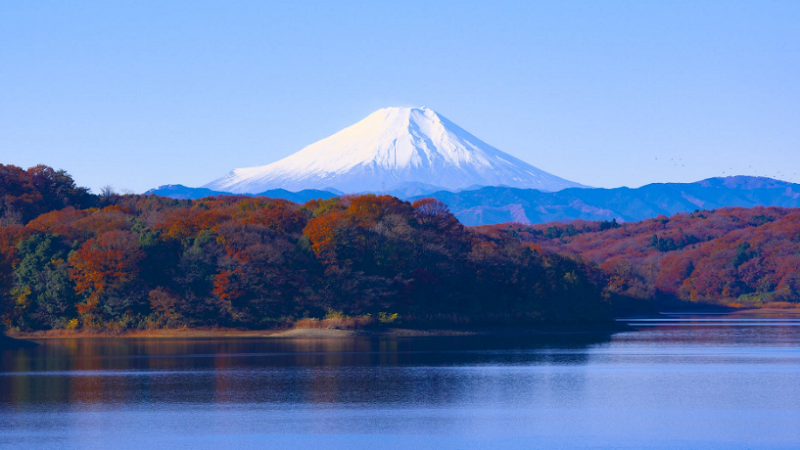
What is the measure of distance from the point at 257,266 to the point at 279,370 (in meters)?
26.8

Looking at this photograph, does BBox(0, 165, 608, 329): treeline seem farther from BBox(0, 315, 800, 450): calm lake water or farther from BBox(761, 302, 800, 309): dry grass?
BBox(761, 302, 800, 309): dry grass

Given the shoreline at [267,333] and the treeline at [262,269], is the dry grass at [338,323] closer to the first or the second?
the shoreline at [267,333]

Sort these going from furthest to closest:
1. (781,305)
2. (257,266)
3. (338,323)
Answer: (781,305), (338,323), (257,266)

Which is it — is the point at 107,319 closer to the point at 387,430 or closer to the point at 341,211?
the point at 341,211

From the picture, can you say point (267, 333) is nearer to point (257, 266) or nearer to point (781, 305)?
point (257, 266)

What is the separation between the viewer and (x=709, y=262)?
136 meters

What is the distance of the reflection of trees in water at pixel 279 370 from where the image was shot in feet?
131

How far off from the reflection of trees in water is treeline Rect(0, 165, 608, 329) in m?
3.94

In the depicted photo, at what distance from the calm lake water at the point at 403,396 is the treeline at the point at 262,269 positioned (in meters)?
9.12

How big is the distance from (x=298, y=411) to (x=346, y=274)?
40892 mm

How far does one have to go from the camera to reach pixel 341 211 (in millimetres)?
84125

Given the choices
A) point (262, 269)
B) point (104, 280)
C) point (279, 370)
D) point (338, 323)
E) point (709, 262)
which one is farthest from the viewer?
point (709, 262)

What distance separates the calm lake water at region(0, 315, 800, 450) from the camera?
30.4 metres

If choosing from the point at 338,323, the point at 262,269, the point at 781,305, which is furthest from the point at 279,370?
the point at 781,305
